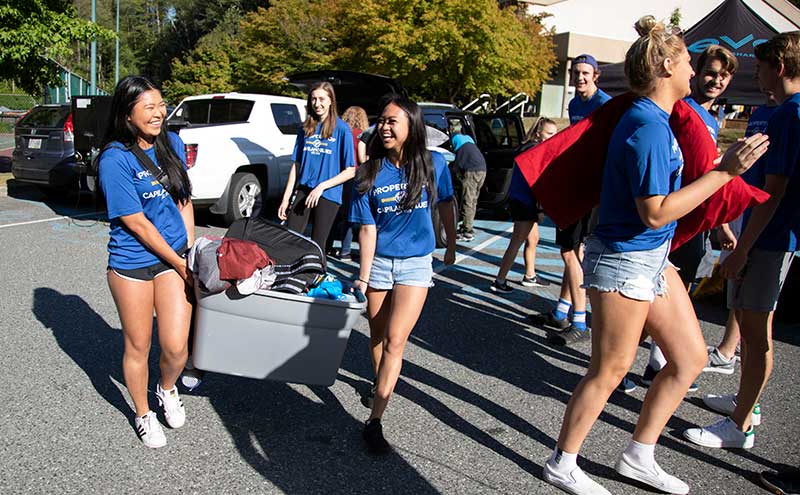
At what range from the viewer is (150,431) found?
3344mm

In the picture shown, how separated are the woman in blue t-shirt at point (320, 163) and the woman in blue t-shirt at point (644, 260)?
2.98 m

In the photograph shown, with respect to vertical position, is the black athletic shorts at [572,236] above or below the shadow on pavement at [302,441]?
above

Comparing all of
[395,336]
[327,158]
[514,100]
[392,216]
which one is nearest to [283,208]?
[327,158]

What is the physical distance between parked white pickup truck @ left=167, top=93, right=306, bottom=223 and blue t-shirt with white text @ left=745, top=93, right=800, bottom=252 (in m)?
6.54

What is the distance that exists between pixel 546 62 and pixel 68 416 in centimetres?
2455

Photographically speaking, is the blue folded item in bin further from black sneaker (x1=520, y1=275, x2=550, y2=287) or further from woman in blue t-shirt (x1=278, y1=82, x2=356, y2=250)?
black sneaker (x1=520, y1=275, x2=550, y2=287)

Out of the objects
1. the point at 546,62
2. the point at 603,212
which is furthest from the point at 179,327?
the point at 546,62

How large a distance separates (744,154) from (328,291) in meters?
1.99

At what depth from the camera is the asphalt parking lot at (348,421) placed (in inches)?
123

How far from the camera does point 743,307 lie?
346 cm

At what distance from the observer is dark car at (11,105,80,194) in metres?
10.7

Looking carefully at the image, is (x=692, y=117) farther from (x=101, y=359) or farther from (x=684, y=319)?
(x=101, y=359)

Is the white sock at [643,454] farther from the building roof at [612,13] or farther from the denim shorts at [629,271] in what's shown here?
the building roof at [612,13]

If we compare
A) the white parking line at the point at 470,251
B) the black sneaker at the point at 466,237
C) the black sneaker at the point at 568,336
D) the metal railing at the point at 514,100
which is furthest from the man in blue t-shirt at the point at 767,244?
the metal railing at the point at 514,100
